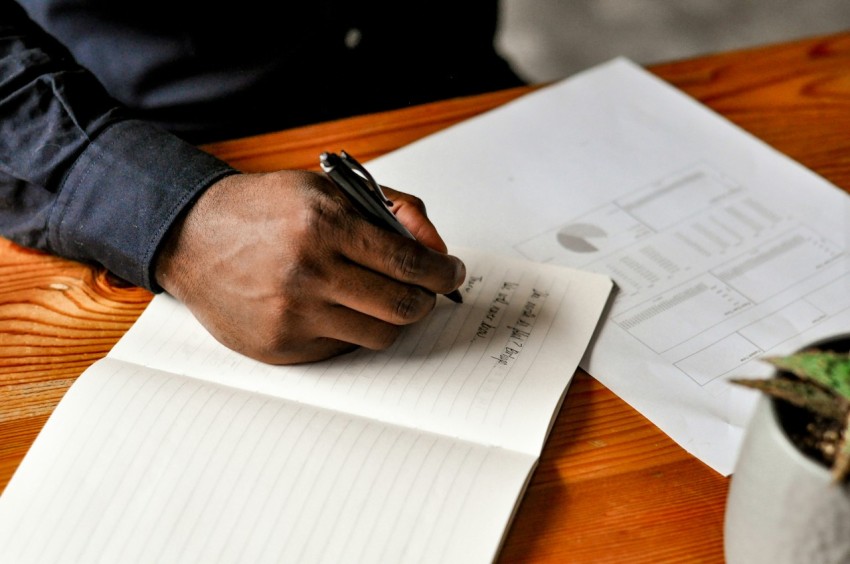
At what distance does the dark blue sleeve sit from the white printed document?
0.69 ft

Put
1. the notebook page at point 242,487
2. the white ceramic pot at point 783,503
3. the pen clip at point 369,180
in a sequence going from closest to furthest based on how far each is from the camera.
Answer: the white ceramic pot at point 783,503
the notebook page at point 242,487
the pen clip at point 369,180

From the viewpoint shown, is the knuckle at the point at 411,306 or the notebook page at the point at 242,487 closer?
the notebook page at the point at 242,487

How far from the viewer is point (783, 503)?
1.30 ft

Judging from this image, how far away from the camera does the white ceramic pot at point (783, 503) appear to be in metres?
0.38

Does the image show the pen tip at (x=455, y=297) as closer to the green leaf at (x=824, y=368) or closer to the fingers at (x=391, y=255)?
the fingers at (x=391, y=255)

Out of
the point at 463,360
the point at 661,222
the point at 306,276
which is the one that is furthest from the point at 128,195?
the point at 661,222

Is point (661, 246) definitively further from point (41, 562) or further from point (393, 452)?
point (41, 562)

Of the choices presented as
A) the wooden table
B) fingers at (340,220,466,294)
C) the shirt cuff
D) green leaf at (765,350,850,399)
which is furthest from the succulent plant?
the shirt cuff

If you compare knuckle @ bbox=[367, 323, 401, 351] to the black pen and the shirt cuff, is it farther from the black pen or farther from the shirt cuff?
the shirt cuff

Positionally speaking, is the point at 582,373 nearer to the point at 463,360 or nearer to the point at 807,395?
the point at 463,360

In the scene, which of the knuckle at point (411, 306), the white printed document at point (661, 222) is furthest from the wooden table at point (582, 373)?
the knuckle at point (411, 306)

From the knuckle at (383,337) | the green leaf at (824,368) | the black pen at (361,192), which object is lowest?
the knuckle at (383,337)

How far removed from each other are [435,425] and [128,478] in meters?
0.20

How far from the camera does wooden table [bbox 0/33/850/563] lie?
52cm
